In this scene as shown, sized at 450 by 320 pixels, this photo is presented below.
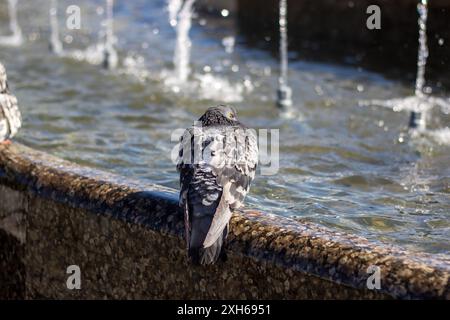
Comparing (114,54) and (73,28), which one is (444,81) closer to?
(114,54)

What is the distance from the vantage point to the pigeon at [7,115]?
18.5 ft

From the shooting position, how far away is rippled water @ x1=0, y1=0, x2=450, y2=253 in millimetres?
5555

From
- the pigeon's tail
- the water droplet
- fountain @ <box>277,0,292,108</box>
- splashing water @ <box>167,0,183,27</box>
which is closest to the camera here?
the pigeon's tail

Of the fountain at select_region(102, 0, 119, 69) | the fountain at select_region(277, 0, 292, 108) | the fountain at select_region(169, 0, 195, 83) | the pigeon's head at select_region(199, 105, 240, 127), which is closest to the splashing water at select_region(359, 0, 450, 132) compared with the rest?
the fountain at select_region(277, 0, 292, 108)

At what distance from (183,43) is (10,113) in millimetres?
6007

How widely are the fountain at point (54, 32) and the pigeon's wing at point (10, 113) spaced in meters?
5.56

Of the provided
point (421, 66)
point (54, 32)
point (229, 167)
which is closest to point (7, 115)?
point (229, 167)

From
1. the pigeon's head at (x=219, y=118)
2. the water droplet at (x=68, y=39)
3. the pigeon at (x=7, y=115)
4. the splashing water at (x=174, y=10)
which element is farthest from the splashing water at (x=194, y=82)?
the pigeon's head at (x=219, y=118)

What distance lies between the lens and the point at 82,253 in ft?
15.9

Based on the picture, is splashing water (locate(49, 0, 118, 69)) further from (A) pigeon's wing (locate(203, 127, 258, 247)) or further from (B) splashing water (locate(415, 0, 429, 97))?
(A) pigeon's wing (locate(203, 127, 258, 247))

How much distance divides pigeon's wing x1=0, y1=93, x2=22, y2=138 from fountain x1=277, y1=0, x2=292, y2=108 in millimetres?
3220

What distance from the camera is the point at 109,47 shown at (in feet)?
36.8
